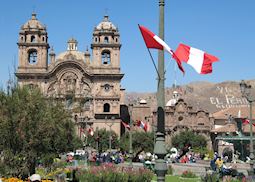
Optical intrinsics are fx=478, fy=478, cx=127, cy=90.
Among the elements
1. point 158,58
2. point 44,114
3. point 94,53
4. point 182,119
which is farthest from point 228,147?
point 158,58

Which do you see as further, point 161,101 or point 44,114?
point 44,114

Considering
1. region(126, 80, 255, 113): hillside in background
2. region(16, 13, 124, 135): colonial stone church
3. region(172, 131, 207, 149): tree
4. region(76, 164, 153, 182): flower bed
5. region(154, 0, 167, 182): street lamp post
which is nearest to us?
region(154, 0, 167, 182): street lamp post

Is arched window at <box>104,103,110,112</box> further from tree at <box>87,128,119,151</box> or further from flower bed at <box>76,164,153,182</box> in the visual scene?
flower bed at <box>76,164,153,182</box>

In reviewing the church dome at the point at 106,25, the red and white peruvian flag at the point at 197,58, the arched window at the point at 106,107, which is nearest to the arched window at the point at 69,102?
the red and white peruvian flag at the point at 197,58

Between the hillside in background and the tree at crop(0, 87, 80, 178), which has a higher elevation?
the hillside in background

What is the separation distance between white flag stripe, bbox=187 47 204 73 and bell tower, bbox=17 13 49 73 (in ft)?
211

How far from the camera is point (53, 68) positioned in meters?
71.9

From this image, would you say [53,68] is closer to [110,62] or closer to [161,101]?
[110,62]

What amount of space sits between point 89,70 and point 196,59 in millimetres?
63255

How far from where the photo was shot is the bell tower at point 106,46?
73375mm

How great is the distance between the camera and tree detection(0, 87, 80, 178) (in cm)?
1627

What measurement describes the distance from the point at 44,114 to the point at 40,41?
58.5 meters

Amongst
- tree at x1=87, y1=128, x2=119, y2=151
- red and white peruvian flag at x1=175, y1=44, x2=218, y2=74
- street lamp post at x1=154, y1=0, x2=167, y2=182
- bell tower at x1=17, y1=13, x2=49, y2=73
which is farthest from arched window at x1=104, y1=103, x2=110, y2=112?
red and white peruvian flag at x1=175, y1=44, x2=218, y2=74

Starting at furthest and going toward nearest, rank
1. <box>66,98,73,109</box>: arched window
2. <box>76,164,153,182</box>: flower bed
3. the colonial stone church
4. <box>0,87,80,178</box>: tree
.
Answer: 1. the colonial stone church
2. <box>66,98,73,109</box>: arched window
3. <box>76,164,153,182</box>: flower bed
4. <box>0,87,80,178</box>: tree
